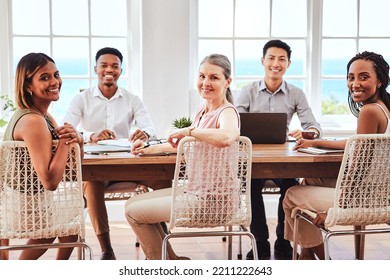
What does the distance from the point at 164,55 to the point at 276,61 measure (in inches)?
38.4

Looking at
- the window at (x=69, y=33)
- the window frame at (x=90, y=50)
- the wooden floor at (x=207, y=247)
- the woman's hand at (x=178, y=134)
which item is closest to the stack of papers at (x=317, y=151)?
the woman's hand at (x=178, y=134)

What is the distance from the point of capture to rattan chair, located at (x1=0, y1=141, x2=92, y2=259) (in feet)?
7.36

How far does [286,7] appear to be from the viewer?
4875mm

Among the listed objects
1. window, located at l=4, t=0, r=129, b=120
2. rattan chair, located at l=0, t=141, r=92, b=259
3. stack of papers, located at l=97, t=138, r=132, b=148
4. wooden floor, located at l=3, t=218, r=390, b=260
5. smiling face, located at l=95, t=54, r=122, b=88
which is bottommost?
wooden floor, located at l=3, t=218, r=390, b=260

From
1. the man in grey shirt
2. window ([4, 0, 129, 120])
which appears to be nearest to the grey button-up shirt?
the man in grey shirt

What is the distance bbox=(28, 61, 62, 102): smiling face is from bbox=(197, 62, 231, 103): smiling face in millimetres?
646

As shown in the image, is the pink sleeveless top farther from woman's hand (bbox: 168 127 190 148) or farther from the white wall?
the white wall

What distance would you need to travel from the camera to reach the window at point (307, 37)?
191 inches

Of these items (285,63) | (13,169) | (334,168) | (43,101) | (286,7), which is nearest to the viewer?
(13,169)

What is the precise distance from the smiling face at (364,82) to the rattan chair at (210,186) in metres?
0.70

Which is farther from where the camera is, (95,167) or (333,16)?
(333,16)
